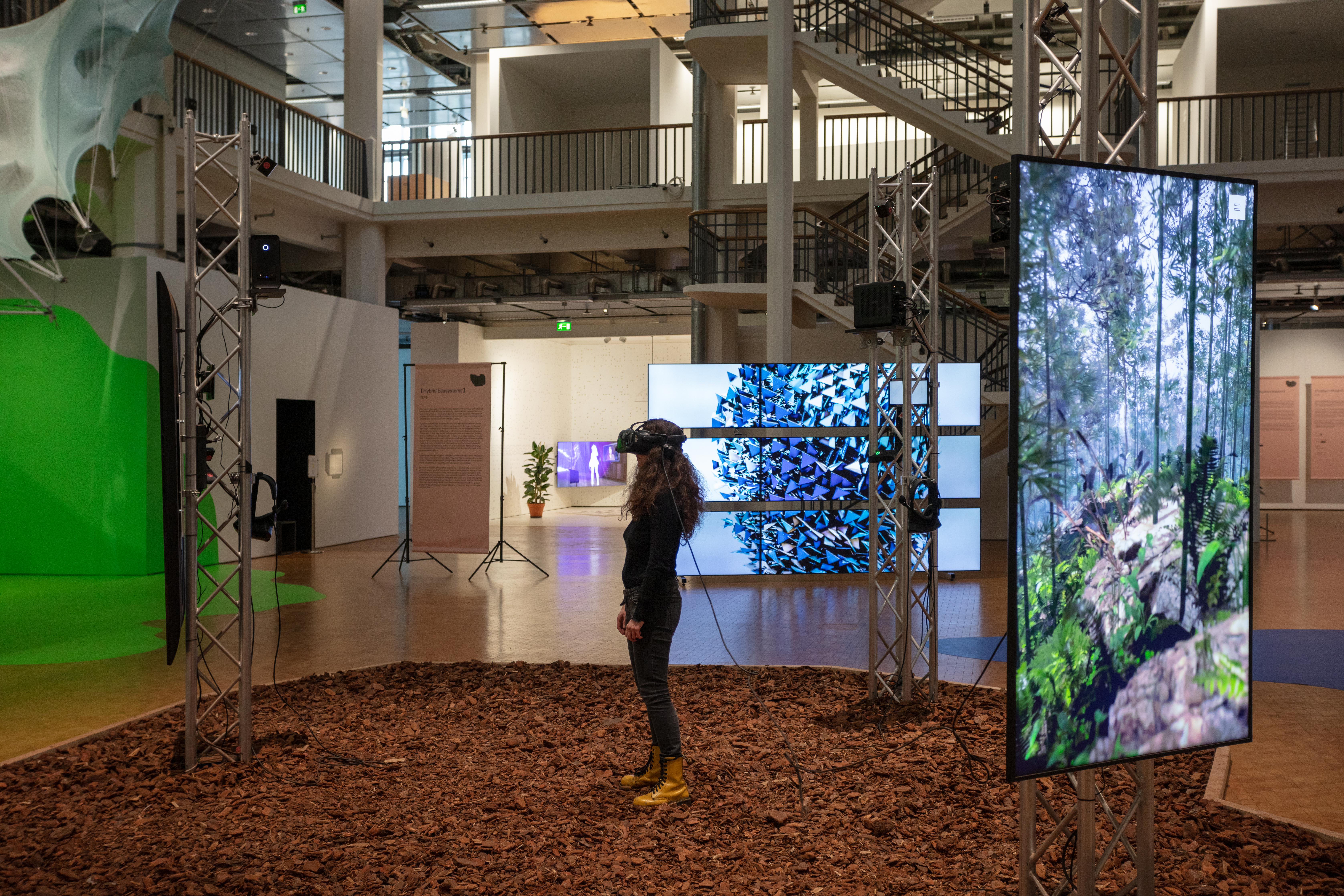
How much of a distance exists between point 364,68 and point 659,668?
13305 mm

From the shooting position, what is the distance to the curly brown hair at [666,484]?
3.89 metres

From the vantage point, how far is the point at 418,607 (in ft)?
29.1

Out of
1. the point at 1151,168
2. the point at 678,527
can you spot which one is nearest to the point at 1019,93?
the point at 1151,168

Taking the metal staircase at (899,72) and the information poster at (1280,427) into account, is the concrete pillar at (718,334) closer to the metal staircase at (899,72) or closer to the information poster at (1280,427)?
the metal staircase at (899,72)

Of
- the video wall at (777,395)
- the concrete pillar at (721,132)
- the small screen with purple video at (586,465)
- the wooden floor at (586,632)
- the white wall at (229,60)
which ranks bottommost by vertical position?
the wooden floor at (586,632)

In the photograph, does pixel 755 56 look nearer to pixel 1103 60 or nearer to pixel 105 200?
pixel 1103 60

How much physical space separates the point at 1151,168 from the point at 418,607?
7.34m

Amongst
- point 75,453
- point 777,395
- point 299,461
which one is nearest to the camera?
point 777,395

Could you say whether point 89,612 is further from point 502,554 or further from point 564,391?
point 564,391

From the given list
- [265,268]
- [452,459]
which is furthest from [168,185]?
[265,268]

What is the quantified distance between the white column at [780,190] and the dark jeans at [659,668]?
24.0 feet

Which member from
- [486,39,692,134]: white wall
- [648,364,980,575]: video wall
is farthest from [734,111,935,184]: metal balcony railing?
[648,364,980,575]: video wall

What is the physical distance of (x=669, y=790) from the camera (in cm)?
400

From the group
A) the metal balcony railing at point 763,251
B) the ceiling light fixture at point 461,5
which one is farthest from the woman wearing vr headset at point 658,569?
the ceiling light fixture at point 461,5
